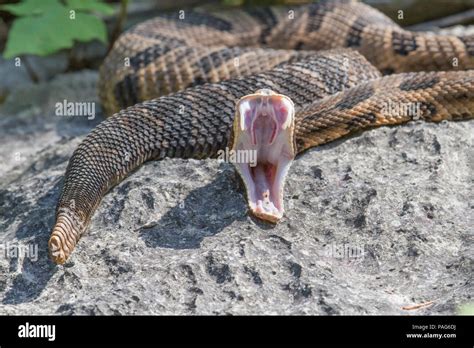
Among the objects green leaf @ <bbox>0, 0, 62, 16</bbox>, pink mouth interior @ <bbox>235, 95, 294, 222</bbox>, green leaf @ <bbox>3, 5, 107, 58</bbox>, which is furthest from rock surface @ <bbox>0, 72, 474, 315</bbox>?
green leaf @ <bbox>0, 0, 62, 16</bbox>

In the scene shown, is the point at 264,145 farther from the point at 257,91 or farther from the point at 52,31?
the point at 52,31

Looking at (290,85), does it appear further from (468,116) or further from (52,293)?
(52,293)

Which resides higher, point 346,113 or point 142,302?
point 346,113

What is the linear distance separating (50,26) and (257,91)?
319 centimetres

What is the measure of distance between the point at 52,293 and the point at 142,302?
→ 1.72 feet

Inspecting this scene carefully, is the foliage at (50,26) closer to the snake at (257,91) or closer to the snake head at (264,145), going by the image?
the snake at (257,91)

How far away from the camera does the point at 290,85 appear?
607 cm

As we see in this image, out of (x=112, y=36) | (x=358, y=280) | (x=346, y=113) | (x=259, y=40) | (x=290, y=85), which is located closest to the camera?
(x=358, y=280)

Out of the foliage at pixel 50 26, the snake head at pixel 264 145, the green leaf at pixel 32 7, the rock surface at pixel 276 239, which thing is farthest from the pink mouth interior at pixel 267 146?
the green leaf at pixel 32 7

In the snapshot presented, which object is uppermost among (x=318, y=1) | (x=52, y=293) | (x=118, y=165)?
(x=318, y=1)

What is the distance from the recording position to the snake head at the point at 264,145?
190 inches

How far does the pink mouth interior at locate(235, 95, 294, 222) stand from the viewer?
190 inches

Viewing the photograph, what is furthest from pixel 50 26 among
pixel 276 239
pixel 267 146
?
pixel 276 239
